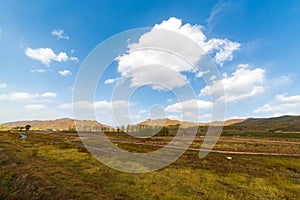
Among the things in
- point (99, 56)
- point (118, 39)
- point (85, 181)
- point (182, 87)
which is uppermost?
point (118, 39)

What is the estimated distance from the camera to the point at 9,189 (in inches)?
546

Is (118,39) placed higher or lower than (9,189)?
higher

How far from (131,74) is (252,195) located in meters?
31.6

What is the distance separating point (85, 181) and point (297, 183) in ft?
68.2

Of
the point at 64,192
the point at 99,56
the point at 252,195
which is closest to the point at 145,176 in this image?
the point at 64,192

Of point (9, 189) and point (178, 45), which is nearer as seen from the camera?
point (9, 189)

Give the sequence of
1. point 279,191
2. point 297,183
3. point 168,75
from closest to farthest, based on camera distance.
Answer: point 279,191 < point 297,183 < point 168,75

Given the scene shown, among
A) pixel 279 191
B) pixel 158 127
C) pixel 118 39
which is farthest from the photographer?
pixel 158 127

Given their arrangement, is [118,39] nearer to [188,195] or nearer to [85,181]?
[85,181]

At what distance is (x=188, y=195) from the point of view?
Result: 48.1 feet

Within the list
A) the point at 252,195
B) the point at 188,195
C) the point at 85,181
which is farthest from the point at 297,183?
the point at 85,181

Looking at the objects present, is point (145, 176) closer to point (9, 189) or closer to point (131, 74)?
point (9, 189)

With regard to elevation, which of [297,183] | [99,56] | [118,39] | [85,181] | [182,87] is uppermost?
[118,39]

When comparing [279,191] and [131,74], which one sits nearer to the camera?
[279,191]
